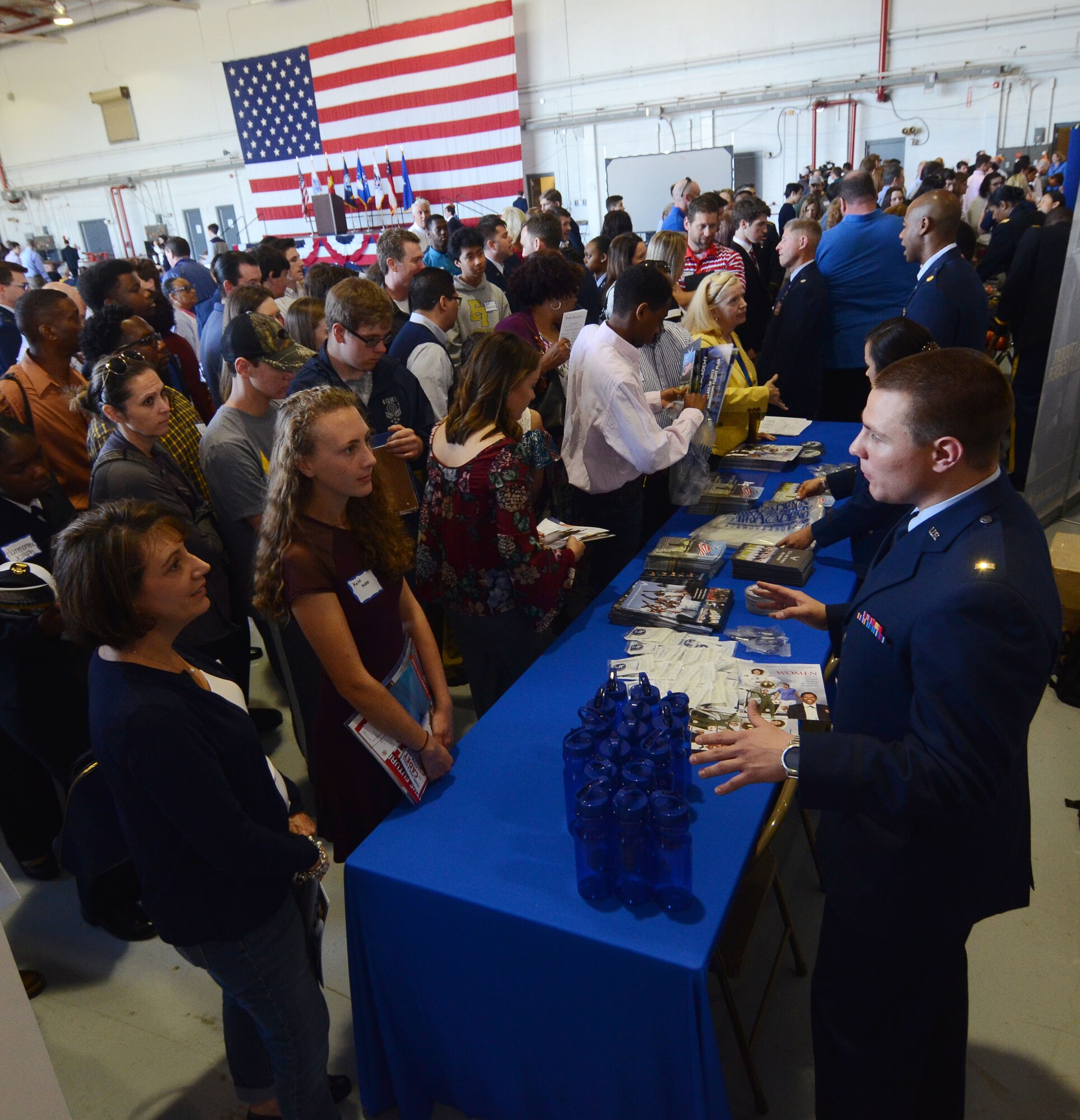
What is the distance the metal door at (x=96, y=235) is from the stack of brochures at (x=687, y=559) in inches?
797

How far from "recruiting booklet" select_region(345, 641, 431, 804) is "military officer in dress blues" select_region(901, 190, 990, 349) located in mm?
2887

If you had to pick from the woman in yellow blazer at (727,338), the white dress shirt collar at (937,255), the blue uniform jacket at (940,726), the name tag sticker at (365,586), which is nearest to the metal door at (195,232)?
the woman in yellow blazer at (727,338)

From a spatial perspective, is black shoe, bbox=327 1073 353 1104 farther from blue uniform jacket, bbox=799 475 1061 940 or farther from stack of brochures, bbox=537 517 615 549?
stack of brochures, bbox=537 517 615 549

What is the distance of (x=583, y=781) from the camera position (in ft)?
5.24

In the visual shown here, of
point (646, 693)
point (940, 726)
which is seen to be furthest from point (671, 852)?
point (940, 726)

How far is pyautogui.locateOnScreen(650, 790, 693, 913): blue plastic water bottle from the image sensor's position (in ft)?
4.53

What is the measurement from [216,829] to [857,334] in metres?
4.30

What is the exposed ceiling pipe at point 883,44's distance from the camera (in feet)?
32.9

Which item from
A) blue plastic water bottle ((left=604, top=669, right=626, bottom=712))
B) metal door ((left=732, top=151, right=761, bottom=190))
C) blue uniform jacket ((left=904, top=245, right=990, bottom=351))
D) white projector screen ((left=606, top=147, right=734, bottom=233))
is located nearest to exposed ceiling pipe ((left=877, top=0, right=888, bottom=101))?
metal door ((left=732, top=151, right=761, bottom=190))

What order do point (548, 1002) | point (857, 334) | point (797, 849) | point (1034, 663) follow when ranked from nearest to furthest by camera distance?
point (1034, 663), point (548, 1002), point (797, 849), point (857, 334)

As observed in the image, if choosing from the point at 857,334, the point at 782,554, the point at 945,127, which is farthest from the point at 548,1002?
the point at 945,127

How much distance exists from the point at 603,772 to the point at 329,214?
959cm

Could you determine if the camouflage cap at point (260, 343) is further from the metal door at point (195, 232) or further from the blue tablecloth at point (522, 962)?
the metal door at point (195, 232)

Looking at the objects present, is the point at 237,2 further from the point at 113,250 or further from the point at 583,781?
the point at 583,781
